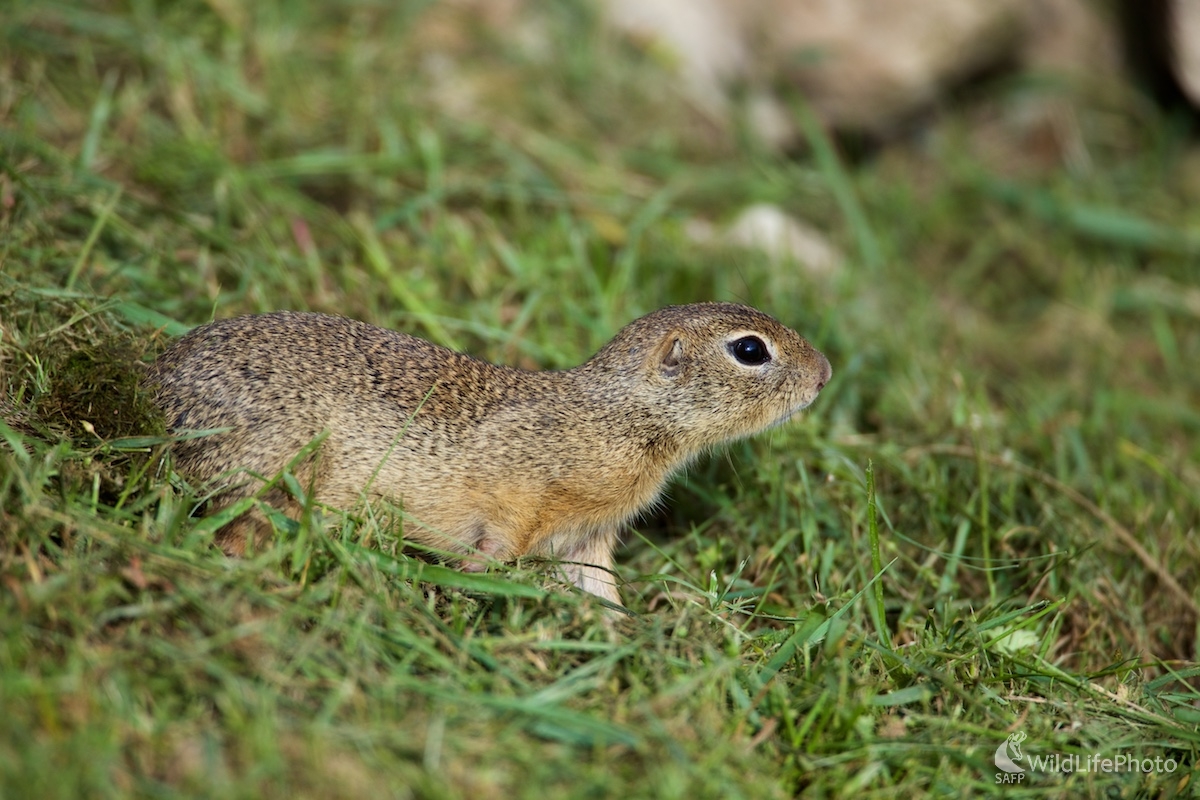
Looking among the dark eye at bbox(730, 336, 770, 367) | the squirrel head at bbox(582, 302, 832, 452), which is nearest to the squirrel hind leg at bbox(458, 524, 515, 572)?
the squirrel head at bbox(582, 302, 832, 452)

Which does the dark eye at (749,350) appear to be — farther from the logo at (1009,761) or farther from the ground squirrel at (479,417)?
the logo at (1009,761)

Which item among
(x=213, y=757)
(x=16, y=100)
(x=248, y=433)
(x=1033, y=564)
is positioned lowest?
(x=1033, y=564)

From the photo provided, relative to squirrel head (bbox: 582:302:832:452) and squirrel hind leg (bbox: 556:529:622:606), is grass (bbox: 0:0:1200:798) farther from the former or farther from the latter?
squirrel head (bbox: 582:302:832:452)

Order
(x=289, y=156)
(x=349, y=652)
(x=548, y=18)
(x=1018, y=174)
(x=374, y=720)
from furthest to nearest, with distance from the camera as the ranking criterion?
(x=1018, y=174)
(x=548, y=18)
(x=289, y=156)
(x=349, y=652)
(x=374, y=720)

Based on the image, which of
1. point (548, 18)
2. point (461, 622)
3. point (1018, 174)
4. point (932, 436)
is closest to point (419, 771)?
point (461, 622)

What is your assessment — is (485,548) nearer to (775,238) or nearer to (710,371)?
(710,371)

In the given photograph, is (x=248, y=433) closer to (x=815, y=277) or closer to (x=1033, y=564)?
(x=1033, y=564)

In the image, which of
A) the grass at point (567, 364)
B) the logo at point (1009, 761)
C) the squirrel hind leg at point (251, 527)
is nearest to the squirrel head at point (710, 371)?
the grass at point (567, 364)

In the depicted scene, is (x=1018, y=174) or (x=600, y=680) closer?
(x=600, y=680)
